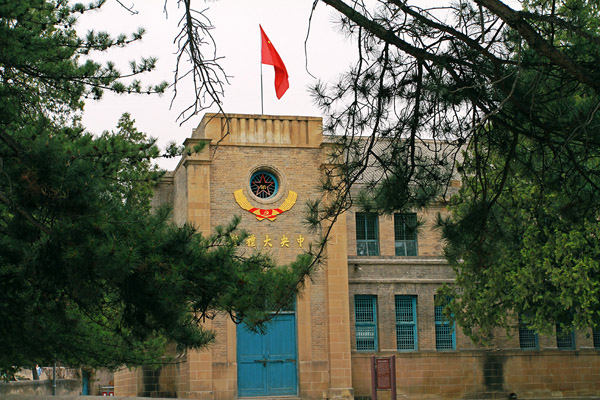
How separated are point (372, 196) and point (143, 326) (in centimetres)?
306

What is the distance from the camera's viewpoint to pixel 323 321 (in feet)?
84.3

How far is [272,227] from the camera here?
84.3 feet

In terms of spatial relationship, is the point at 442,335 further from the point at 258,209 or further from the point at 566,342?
the point at 258,209

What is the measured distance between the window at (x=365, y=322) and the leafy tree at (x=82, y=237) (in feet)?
47.1

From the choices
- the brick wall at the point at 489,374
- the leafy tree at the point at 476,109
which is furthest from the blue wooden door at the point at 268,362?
the leafy tree at the point at 476,109

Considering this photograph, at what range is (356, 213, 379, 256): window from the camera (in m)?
27.7

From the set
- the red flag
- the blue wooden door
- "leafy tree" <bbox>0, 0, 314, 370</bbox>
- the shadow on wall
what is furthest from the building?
"leafy tree" <bbox>0, 0, 314, 370</bbox>

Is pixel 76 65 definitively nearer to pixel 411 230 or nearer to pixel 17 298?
pixel 17 298

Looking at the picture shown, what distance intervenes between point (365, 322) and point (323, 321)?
1.84 meters

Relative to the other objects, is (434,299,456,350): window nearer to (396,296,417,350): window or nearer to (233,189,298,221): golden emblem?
(396,296,417,350): window

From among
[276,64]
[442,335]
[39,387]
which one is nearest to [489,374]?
[442,335]

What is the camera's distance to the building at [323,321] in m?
25.2

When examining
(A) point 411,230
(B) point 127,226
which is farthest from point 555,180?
(B) point 127,226

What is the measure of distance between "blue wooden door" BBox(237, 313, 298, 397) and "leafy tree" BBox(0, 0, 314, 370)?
1192 centimetres
